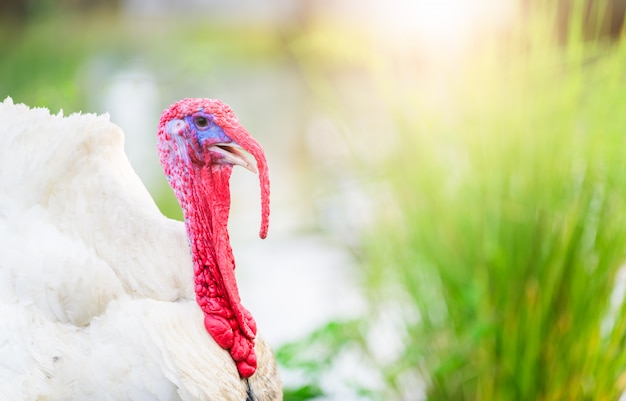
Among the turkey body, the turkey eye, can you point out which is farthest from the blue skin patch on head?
the turkey body

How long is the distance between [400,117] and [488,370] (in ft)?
1.62

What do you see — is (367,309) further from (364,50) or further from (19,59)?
(19,59)

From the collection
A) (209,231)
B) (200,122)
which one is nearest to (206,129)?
(200,122)

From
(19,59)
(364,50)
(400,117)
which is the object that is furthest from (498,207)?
(19,59)

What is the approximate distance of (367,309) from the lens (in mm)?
1596

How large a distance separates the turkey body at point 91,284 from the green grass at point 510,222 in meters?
0.64

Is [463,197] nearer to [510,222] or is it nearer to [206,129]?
[510,222]

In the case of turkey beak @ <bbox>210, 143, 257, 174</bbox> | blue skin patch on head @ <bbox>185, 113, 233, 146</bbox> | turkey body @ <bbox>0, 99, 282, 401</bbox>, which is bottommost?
turkey body @ <bbox>0, 99, 282, 401</bbox>

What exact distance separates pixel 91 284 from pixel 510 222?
851 millimetres

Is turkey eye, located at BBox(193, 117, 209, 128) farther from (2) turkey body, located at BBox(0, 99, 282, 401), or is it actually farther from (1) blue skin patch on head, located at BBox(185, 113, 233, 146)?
(2) turkey body, located at BBox(0, 99, 282, 401)

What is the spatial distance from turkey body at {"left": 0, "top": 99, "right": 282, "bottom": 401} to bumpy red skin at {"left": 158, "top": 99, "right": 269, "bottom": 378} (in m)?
0.02

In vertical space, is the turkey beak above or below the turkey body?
above

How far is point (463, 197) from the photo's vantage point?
4.83ft

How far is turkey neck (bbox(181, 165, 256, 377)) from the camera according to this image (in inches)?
33.3
